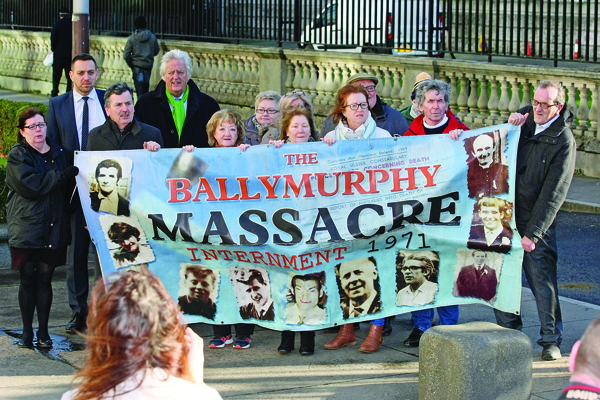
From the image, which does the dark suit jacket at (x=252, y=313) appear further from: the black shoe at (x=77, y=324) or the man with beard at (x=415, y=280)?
the black shoe at (x=77, y=324)

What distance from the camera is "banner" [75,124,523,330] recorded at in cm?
635

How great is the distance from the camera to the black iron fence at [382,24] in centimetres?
1436

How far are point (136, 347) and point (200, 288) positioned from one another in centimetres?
392

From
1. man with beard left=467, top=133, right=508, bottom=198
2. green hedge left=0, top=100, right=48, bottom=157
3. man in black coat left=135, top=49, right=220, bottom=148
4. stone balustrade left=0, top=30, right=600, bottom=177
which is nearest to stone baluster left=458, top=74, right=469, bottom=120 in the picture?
stone balustrade left=0, top=30, right=600, bottom=177

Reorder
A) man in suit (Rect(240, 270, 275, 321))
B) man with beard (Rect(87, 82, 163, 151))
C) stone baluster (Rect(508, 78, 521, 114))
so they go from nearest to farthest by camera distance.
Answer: man in suit (Rect(240, 270, 275, 321)), man with beard (Rect(87, 82, 163, 151)), stone baluster (Rect(508, 78, 521, 114))

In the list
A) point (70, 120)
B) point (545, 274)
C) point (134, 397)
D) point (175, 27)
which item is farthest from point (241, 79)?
point (134, 397)

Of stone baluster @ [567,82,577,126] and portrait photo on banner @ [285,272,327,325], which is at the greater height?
stone baluster @ [567,82,577,126]

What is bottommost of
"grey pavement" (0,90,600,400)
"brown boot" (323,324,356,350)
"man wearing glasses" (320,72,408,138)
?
"grey pavement" (0,90,600,400)

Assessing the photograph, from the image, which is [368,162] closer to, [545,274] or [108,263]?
[545,274]

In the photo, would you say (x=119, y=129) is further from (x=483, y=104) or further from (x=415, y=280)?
(x=483, y=104)

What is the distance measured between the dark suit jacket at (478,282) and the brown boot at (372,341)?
66cm

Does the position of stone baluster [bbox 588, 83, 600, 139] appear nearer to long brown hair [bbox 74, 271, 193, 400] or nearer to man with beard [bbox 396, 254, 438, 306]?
man with beard [bbox 396, 254, 438, 306]

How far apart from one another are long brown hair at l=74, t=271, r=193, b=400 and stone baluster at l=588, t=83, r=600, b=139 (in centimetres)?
1143

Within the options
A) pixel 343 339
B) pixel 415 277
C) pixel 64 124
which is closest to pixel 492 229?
pixel 415 277
